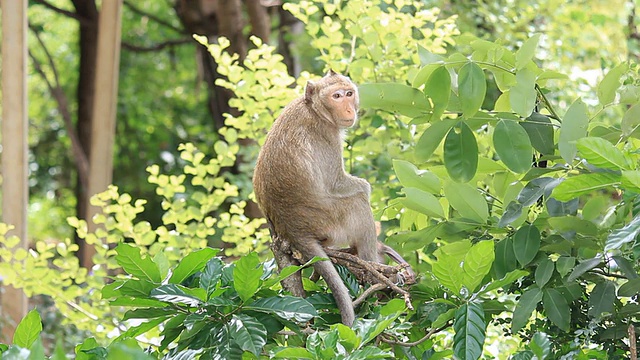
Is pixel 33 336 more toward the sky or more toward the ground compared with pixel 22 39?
more toward the ground

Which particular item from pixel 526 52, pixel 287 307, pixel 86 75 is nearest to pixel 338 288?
pixel 287 307

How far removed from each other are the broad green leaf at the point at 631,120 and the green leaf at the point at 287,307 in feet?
2.14

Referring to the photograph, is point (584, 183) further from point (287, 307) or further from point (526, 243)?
point (287, 307)

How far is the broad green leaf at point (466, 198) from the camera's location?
1.61 meters

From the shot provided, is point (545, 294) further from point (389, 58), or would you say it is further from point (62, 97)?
point (62, 97)

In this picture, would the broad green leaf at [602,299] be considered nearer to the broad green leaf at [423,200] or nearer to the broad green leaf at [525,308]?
the broad green leaf at [525,308]

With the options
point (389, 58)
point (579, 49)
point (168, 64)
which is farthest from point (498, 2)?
point (168, 64)

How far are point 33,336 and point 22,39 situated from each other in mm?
3159

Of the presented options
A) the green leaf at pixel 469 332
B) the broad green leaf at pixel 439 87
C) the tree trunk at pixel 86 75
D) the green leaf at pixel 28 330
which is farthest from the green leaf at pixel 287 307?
the tree trunk at pixel 86 75

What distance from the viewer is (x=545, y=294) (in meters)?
1.57

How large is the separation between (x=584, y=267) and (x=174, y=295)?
69 cm

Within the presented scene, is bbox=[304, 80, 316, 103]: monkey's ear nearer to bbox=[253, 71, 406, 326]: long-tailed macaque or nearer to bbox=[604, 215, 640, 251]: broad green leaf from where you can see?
bbox=[253, 71, 406, 326]: long-tailed macaque

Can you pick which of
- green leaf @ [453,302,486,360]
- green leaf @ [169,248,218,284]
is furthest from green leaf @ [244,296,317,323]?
green leaf @ [453,302,486,360]

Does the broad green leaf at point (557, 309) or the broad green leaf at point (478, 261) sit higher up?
the broad green leaf at point (478, 261)
